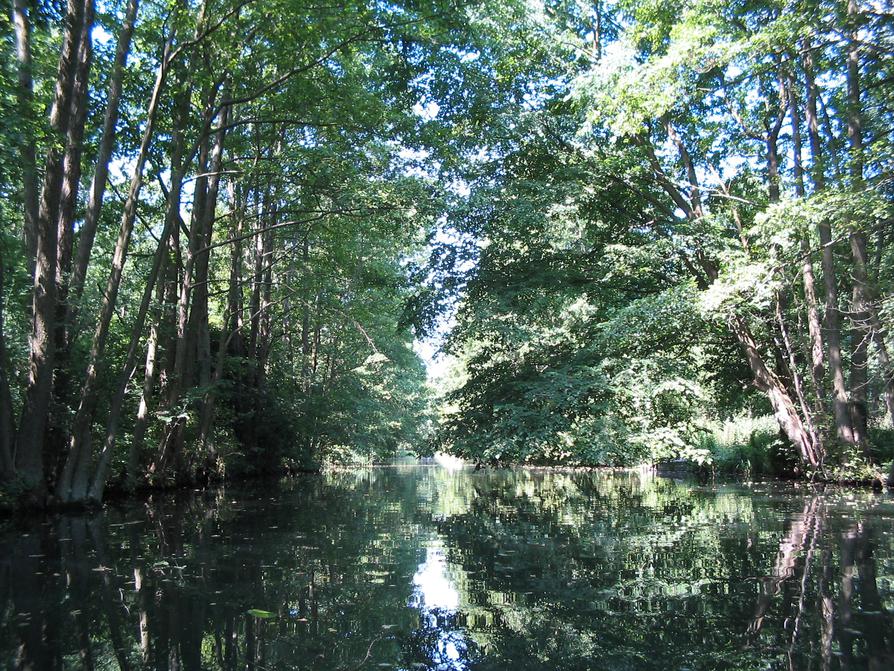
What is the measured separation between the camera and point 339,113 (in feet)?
38.6

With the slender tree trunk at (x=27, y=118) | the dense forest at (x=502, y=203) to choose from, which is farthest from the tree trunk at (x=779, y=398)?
the slender tree trunk at (x=27, y=118)

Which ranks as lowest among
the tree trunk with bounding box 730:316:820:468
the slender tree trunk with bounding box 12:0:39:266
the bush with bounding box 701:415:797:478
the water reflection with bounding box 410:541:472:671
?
the water reflection with bounding box 410:541:472:671

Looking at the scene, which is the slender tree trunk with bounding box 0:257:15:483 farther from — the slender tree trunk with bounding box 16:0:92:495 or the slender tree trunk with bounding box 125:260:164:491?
the slender tree trunk with bounding box 125:260:164:491

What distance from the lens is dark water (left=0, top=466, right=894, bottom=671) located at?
332 cm

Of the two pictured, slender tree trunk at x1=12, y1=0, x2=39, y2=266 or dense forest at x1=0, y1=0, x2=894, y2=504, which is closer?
slender tree trunk at x1=12, y1=0, x2=39, y2=266

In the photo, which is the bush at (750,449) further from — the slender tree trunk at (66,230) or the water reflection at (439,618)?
the slender tree trunk at (66,230)

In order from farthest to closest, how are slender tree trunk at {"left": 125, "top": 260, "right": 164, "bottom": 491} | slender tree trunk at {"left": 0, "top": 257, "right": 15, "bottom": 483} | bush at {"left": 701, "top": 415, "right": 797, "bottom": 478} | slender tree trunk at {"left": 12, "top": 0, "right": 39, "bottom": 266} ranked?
bush at {"left": 701, "top": 415, "right": 797, "bottom": 478}, slender tree trunk at {"left": 125, "top": 260, "right": 164, "bottom": 491}, slender tree trunk at {"left": 0, "top": 257, "right": 15, "bottom": 483}, slender tree trunk at {"left": 12, "top": 0, "right": 39, "bottom": 266}

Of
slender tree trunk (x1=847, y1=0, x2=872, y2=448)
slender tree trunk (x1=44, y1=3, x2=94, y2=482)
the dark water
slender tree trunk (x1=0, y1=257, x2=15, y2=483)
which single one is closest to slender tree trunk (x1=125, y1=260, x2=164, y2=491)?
slender tree trunk (x1=44, y1=3, x2=94, y2=482)

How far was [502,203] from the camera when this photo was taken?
12.6 m

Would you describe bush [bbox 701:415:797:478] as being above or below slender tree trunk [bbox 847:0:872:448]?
below

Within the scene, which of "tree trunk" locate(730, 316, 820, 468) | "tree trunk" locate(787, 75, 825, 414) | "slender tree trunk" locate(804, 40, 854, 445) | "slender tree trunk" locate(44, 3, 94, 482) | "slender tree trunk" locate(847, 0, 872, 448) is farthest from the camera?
"tree trunk" locate(730, 316, 820, 468)

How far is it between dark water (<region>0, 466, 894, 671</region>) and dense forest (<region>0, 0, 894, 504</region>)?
3.13 meters

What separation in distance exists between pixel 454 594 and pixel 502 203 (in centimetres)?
927

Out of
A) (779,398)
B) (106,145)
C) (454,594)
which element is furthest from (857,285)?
(106,145)
